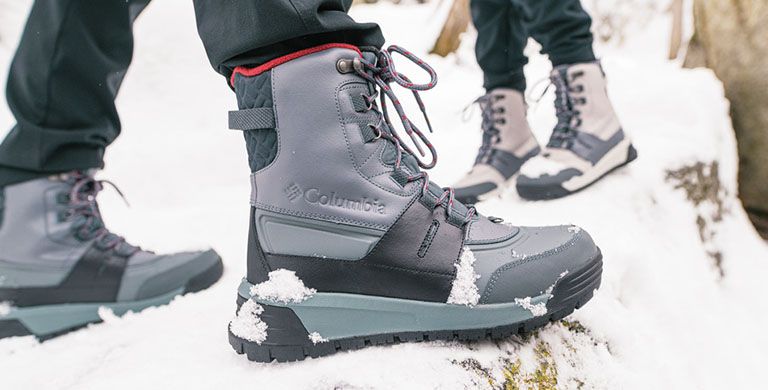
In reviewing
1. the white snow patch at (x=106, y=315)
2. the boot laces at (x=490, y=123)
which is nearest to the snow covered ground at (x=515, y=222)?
the white snow patch at (x=106, y=315)

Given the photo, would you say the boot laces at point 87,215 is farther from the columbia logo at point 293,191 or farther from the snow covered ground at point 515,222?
the columbia logo at point 293,191

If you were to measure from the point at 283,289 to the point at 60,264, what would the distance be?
58 centimetres

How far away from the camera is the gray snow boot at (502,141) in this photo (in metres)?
1.66

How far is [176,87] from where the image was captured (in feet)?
10.9

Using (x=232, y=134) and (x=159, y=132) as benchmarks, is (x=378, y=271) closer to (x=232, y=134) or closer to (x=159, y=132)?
(x=232, y=134)

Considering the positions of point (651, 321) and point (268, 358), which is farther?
point (651, 321)

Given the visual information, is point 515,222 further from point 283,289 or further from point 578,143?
point 283,289

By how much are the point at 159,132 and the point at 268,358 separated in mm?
2514

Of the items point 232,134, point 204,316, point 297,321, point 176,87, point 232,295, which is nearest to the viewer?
point 297,321

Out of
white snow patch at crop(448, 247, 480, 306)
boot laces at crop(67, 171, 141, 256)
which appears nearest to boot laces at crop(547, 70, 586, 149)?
white snow patch at crop(448, 247, 480, 306)

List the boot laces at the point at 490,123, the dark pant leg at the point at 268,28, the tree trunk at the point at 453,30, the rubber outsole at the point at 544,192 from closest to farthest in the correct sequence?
the dark pant leg at the point at 268,28 → the rubber outsole at the point at 544,192 → the boot laces at the point at 490,123 → the tree trunk at the point at 453,30

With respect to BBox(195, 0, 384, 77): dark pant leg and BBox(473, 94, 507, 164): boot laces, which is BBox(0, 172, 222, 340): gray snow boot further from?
BBox(473, 94, 507, 164): boot laces

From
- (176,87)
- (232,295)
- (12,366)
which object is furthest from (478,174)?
(176,87)

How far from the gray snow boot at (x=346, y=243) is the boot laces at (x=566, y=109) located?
92 cm
